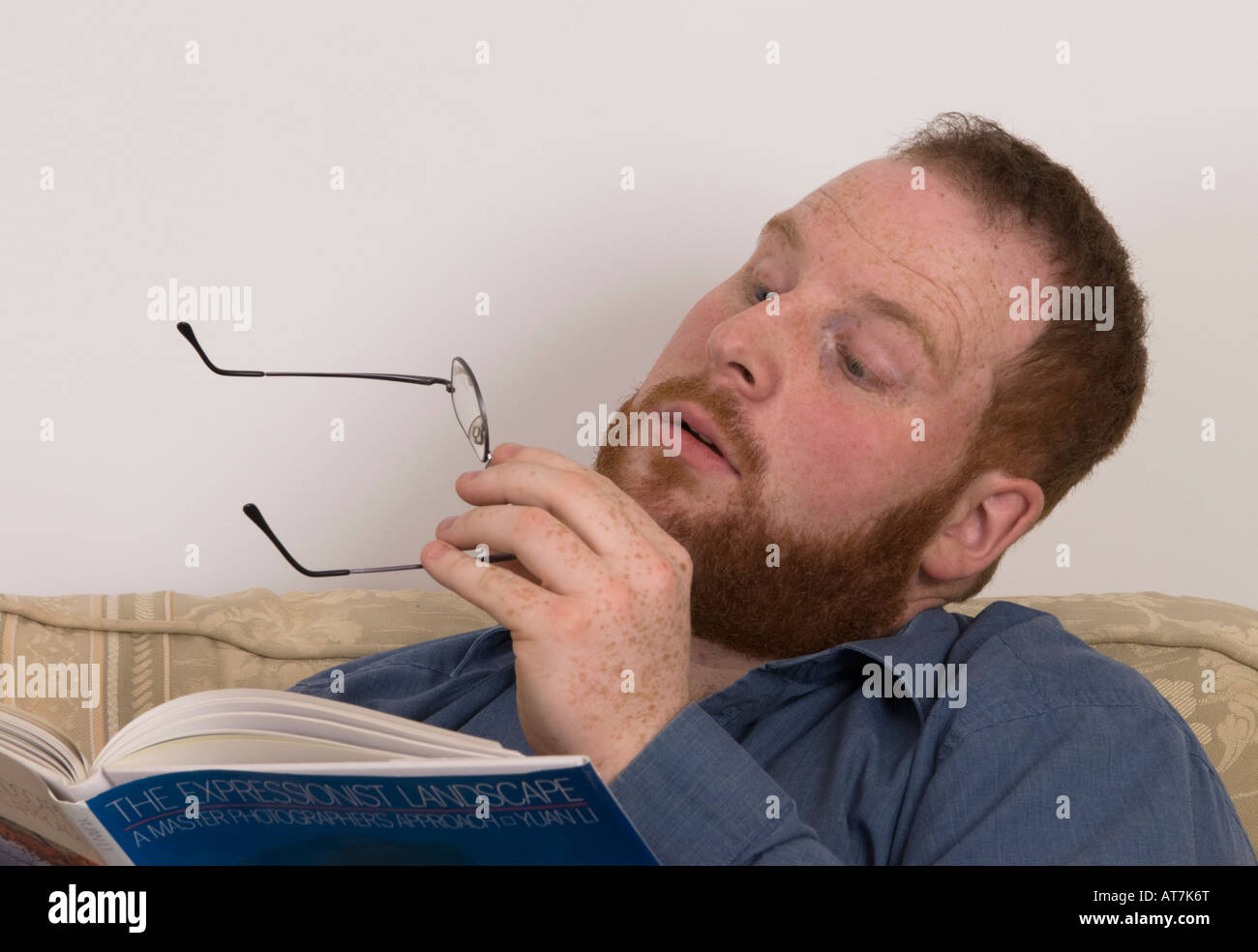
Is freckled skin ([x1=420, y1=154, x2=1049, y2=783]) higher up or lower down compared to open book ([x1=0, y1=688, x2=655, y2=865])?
higher up

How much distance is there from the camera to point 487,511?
→ 107 centimetres

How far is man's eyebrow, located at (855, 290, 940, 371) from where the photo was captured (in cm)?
138

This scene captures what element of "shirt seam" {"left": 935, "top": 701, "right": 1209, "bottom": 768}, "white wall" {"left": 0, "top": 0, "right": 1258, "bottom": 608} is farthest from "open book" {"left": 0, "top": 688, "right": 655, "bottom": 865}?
"white wall" {"left": 0, "top": 0, "right": 1258, "bottom": 608}

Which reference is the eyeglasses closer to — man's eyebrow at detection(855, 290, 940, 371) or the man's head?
the man's head

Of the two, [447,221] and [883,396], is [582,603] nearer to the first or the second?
[883,396]

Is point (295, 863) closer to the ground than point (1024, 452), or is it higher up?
closer to the ground

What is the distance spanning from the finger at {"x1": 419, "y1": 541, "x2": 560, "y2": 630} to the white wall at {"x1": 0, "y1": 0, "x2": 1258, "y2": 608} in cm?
107

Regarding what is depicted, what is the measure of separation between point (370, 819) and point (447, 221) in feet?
4.73

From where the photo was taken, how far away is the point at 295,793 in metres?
0.79

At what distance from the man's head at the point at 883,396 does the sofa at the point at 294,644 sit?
24 centimetres

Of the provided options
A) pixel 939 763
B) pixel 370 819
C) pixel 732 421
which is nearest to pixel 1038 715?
pixel 939 763
